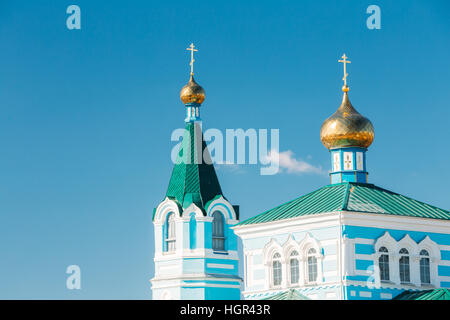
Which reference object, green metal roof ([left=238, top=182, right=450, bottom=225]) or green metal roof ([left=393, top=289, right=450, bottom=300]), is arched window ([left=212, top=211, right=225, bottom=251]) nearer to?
green metal roof ([left=238, top=182, right=450, bottom=225])

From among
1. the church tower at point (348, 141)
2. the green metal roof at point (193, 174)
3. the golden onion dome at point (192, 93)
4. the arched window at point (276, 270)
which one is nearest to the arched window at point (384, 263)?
the arched window at point (276, 270)

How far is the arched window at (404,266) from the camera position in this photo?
27875mm

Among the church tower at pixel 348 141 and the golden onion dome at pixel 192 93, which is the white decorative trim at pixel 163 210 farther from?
the church tower at pixel 348 141

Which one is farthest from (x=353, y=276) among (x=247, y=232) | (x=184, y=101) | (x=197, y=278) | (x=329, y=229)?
(x=184, y=101)

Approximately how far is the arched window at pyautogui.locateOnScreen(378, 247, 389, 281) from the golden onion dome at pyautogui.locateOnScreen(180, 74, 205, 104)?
936 centimetres

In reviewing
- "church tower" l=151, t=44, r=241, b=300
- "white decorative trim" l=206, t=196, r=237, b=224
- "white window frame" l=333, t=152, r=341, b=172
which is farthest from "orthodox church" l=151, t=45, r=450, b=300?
"white decorative trim" l=206, t=196, r=237, b=224

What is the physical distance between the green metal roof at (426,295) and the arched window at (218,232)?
311 inches

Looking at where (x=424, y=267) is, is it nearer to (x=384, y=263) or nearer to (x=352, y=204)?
(x=384, y=263)

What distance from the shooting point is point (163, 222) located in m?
34.2
